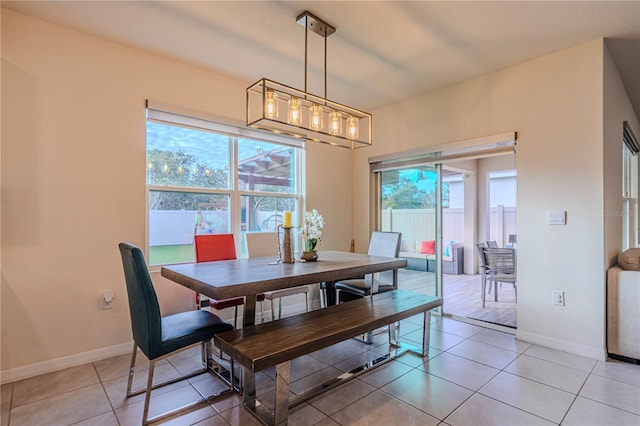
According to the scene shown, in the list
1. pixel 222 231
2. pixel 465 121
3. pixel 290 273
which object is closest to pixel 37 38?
pixel 222 231

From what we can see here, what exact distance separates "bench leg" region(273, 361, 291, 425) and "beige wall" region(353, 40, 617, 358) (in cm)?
255

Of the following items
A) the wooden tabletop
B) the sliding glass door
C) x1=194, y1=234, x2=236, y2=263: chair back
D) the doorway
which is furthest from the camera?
the sliding glass door

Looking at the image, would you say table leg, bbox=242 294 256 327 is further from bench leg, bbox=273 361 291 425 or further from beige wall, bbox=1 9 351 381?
beige wall, bbox=1 9 351 381

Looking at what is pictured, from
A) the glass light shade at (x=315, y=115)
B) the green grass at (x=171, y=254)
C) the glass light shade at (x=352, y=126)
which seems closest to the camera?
the glass light shade at (x=315, y=115)

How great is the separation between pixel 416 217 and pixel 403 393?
2.57m

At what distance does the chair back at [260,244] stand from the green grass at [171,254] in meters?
0.61

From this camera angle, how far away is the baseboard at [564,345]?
269 centimetres

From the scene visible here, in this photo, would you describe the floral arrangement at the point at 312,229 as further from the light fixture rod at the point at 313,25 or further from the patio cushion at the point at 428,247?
the patio cushion at the point at 428,247

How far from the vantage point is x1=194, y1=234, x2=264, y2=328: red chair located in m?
2.88

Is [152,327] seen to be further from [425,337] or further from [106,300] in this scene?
[425,337]

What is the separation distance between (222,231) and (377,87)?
2483 millimetres

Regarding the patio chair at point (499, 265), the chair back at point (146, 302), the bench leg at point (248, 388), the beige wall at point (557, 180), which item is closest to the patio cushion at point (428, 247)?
the patio chair at point (499, 265)

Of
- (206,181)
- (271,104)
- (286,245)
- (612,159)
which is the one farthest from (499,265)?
(206,181)

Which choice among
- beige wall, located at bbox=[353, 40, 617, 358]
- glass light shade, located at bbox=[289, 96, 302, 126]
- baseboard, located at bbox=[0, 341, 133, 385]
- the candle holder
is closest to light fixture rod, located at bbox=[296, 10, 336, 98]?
glass light shade, located at bbox=[289, 96, 302, 126]
